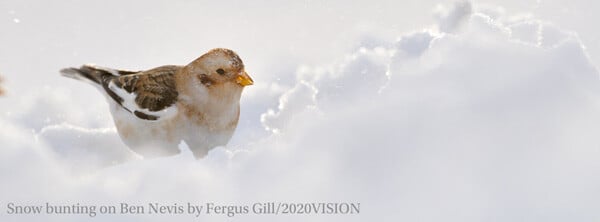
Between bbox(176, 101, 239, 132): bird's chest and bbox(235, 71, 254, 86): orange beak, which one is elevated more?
bbox(235, 71, 254, 86): orange beak

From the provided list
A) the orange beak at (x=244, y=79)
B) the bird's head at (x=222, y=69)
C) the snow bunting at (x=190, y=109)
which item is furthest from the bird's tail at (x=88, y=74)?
the orange beak at (x=244, y=79)

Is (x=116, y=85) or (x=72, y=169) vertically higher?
(x=116, y=85)

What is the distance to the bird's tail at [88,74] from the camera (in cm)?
770

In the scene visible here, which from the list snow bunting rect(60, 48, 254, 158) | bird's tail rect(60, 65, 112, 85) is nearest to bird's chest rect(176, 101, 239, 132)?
snow bunting rect(60, 48, 254, 158)

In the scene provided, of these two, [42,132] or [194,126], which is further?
[42,132]

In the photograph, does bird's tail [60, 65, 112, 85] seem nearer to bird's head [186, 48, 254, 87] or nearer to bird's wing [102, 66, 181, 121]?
bird's wing [102, 66, 181, 121]

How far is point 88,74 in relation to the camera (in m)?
7.76

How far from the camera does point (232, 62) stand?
6852 millimetres

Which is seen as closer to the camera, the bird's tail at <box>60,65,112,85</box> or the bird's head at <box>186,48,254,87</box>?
the bird's head at <box>186,48,254,87</box>

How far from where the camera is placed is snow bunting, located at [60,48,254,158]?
274 inches

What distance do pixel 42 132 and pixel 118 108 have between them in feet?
3.01

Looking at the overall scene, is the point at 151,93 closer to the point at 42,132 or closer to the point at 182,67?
the point at 182,67

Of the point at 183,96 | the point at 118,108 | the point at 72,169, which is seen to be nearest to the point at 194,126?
the point at 183,96

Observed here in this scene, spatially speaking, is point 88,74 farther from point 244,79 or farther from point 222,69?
point 244,79
